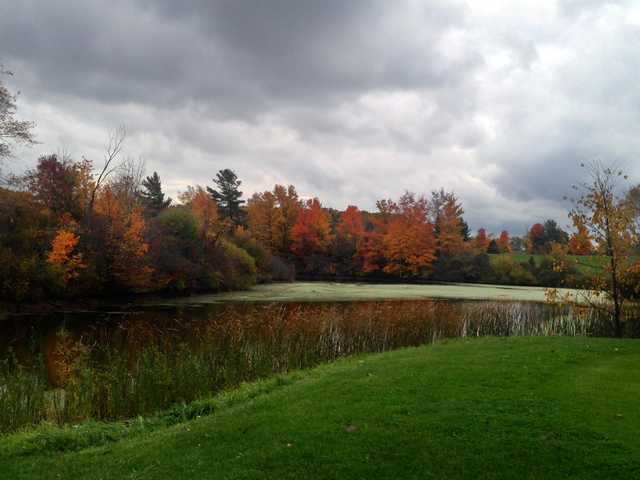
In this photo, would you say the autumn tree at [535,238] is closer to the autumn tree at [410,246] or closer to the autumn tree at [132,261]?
the autumn tree at [410,246]

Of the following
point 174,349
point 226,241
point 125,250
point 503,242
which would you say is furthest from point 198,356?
point 503,242

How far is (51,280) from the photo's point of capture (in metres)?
24.8

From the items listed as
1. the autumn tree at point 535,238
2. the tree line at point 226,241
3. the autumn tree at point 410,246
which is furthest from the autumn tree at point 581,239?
the autumn tree at point 535,238

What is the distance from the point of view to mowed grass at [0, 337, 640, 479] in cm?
455

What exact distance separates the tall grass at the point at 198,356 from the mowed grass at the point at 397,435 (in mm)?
1524

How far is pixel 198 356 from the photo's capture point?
10.4 meters

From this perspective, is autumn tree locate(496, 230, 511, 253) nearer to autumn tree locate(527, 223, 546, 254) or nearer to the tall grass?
autumn tree locate(527, 223, 546, 254)

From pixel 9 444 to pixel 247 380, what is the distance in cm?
479

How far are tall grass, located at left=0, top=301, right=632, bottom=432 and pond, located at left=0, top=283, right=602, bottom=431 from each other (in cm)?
2

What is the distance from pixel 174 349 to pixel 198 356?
6.42 feet

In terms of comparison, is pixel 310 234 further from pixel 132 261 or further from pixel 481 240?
pixel 132 261

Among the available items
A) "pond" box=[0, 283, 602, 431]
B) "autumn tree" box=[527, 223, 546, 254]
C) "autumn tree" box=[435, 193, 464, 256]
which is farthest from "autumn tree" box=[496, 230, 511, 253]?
"pond" box=[0, 283, 602, 431]

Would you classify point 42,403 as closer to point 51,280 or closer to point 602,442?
point 602,442

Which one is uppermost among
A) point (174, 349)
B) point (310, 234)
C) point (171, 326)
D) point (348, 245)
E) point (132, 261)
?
point (310, 234)
